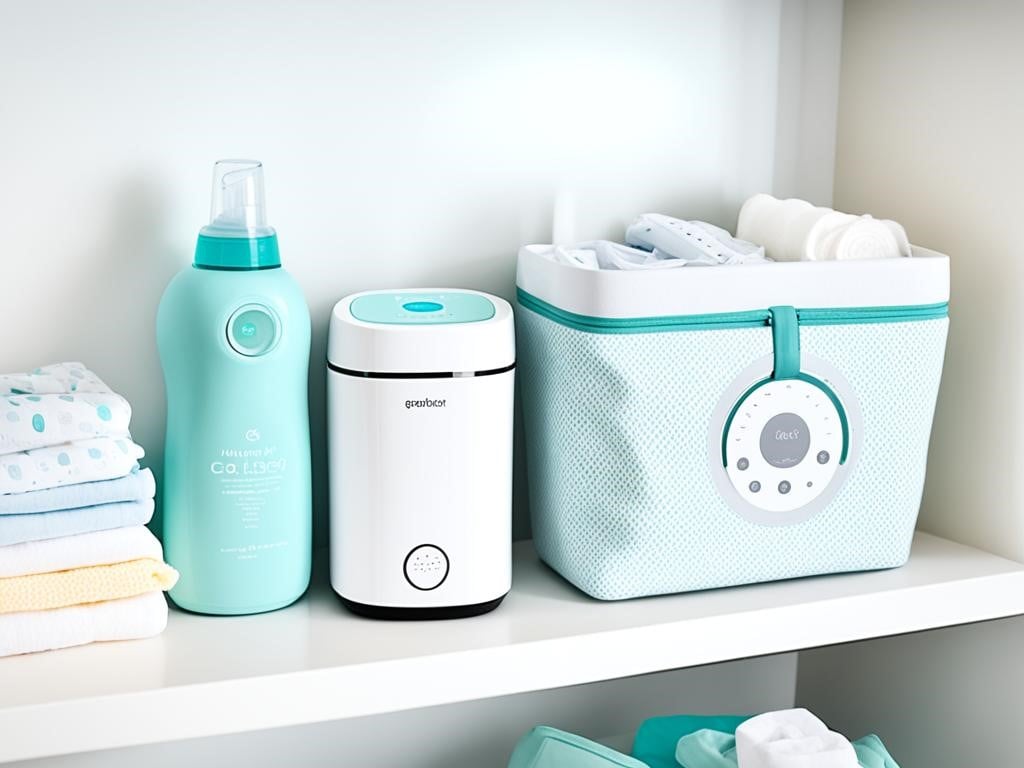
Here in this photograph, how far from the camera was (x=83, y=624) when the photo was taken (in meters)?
0.72

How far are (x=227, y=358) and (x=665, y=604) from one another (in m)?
0.34

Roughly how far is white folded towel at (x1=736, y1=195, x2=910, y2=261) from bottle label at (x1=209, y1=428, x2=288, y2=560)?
0.41 metres

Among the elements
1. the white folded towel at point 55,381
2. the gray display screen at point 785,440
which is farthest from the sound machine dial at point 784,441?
the white folded towel at point 55,381

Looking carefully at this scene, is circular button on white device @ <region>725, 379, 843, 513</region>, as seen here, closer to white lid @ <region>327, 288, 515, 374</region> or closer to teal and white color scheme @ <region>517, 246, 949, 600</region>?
teal and white color scheme @ <region>517, 246, 949, 600</region>

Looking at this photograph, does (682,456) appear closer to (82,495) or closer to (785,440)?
(785,440)

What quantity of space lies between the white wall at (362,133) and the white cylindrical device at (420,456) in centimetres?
13

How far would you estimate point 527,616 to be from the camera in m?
0.80

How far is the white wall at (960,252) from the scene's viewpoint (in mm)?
876

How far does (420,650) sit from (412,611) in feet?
0.15

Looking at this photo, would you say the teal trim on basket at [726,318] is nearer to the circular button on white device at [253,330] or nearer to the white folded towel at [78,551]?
the circular button on white device at [253,330]

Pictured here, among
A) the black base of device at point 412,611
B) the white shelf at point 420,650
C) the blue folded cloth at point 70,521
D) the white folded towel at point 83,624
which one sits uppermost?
the blue folded cloth at point 70,521

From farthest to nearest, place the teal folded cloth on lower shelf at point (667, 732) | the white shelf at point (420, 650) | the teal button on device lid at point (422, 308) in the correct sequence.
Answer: the teal folded cloth on lower shelf at point (667, 732)
the teal button on device lid at point (422, 308)
the white shelf at point (420, 650)

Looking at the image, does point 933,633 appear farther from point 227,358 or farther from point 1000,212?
point 227,358

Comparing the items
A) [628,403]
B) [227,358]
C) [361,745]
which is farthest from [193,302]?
[361,745]
